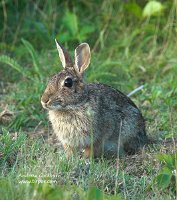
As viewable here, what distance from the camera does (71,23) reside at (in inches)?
345

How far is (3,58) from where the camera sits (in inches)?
275

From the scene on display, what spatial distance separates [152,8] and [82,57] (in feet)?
9.31

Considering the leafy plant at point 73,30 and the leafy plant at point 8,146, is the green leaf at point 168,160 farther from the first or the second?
the leafy plant at point 73,30

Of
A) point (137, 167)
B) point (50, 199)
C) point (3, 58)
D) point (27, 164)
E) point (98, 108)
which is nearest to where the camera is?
point (50, 199)

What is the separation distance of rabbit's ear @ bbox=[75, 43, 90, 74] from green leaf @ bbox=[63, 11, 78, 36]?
2.45 metres

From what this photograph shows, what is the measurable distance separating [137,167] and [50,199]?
163 cm

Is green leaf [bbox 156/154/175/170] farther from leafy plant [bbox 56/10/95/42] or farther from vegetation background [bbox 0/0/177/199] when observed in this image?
leafy plant [bbox 56/10/95/42]

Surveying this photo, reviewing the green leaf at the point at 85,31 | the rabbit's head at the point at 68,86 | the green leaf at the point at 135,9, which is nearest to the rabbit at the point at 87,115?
the rabbit's head at the point at 68,86

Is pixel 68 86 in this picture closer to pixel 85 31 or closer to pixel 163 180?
pixel 163 180

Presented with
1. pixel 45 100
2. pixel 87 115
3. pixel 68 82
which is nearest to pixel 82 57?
pixel 68 82

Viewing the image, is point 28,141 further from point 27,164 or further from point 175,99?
point 175,99

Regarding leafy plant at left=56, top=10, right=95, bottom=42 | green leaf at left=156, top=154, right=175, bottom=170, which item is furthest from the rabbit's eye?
leafy plant at left=56, top=10, right=95, bottom=42

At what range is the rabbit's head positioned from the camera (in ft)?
18.9

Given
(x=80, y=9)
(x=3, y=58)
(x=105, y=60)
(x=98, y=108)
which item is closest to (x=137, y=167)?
(x=98, y=108)
